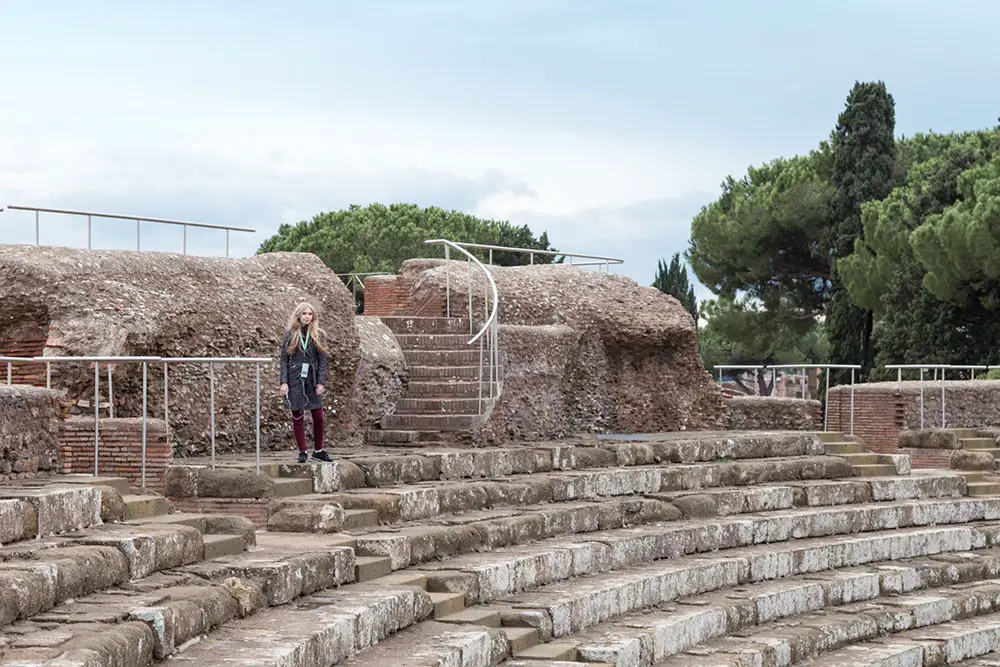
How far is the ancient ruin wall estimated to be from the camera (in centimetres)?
999

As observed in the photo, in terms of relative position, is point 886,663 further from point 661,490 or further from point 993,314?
point 993,314

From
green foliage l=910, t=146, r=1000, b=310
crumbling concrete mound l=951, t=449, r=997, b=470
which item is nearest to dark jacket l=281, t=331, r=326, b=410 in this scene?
crumbling concrete mound l=951, t=449, r=997, b=470

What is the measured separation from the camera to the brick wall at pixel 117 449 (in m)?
10.7

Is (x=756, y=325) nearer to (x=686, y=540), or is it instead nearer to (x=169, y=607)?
(x=686, y=540)

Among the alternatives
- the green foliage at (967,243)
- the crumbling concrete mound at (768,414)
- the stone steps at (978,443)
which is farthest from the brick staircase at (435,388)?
the green foliage at (967,243)

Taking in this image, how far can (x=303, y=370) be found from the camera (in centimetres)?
1164

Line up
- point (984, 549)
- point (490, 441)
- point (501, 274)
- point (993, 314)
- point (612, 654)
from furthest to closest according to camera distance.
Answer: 1. point (993, 314)
2. point (501, 274)
3. point (984, 549)
4. point (490, 441)
5. point (612, 654)

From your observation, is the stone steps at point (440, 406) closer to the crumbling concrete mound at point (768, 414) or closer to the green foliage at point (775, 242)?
the crumbling concrete mound at point (768, 414)

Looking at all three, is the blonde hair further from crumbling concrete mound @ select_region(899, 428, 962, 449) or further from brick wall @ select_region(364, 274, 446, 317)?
crumbling concrete mound @ select_region(899, 428, 962, 449)

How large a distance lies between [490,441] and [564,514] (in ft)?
9.48

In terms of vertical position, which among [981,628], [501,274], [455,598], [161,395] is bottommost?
[981,628]

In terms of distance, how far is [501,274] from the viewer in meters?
17.6

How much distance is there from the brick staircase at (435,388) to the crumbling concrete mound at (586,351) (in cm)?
47

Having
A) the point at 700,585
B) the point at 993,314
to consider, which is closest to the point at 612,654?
the point at 700,585
